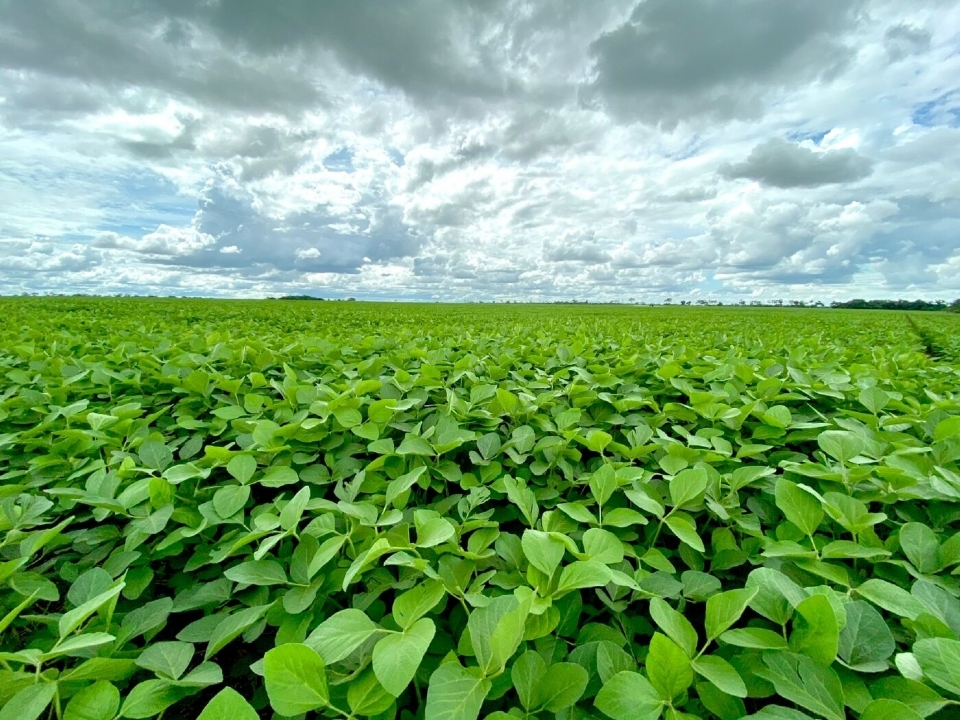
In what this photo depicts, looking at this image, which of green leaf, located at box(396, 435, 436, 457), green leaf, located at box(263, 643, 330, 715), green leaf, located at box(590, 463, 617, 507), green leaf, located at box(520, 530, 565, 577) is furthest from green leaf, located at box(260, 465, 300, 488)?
green leaf, located at box(590, 463, 617, 507)

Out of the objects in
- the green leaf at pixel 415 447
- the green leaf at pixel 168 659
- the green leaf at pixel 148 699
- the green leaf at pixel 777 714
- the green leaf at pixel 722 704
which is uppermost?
the green leaf at pixel 415 447

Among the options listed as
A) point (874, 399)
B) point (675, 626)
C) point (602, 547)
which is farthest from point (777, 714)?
point (874, 399)

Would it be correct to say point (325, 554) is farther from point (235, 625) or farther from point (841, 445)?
point (841, 445)

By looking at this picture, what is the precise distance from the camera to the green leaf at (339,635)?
850 mm

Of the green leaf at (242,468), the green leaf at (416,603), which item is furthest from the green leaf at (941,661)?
the green leaf at (242,468)

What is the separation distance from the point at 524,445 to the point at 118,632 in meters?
1.20

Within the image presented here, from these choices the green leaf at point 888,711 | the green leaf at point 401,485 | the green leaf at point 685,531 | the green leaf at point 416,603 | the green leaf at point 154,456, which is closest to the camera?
the green leaf at point 888,711

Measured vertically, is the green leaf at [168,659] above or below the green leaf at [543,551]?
below

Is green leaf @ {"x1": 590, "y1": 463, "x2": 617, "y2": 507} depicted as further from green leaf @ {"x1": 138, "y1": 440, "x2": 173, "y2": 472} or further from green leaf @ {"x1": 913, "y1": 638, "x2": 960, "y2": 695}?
green leaf @ {"x1": 138, "y1": 440, "x2": 173, "y2": 472}

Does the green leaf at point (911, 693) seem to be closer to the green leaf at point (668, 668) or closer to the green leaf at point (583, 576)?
the green leaf at point (668, 668)

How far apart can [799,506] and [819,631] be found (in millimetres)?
443

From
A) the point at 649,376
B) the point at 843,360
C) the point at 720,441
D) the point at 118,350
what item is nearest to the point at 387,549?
the point at 720,441

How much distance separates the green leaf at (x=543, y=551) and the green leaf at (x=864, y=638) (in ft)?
1.78

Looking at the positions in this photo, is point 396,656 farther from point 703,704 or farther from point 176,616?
point 176,616
